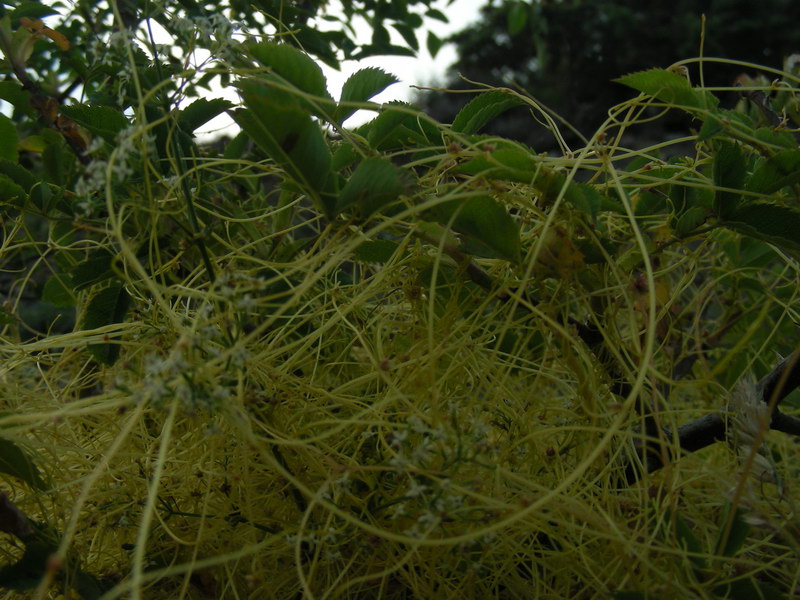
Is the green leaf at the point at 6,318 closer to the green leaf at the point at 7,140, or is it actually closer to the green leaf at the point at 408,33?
the green leaf at the point at 7,140

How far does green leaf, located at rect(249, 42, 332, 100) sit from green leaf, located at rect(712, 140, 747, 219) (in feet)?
1.28

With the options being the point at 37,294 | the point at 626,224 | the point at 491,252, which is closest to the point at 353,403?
the point at 491,252

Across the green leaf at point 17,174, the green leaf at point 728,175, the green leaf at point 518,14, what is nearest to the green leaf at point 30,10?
the green leaf at point 17,174

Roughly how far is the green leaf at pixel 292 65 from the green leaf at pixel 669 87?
11.7 inches

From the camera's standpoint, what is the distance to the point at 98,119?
721 mm

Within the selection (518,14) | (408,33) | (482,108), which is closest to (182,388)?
(482,108)

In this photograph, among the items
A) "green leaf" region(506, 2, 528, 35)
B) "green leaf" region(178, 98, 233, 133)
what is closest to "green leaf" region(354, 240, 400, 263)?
"green leaf" region(178, 98, 233, 133)

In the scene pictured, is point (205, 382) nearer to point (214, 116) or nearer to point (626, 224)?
point (214, 116)

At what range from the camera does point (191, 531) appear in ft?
2.39

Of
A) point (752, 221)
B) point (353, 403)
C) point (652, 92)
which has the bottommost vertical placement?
point (353, 403)

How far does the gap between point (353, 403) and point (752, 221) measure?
43cm

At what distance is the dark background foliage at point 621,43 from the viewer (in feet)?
20.7

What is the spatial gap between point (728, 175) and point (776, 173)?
49mm

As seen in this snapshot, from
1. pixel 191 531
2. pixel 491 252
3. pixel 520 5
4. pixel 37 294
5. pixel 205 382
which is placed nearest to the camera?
pixel 205 382
